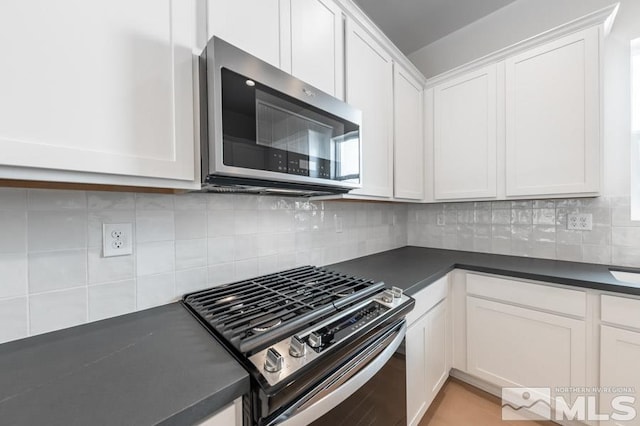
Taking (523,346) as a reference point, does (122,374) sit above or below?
above

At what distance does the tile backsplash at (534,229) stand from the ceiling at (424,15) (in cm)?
150

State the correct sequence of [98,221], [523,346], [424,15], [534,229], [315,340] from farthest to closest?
[424,15] < [534,229] < [523,346] < [98,221] < [315,340]

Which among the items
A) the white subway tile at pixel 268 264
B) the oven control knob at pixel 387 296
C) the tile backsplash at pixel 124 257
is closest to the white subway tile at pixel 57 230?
the tile backsplash at pixel 124 257

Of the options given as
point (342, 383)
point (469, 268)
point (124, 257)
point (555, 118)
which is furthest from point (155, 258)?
point (555, 118)

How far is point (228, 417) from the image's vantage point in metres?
0.57

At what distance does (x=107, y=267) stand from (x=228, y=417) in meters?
0.66

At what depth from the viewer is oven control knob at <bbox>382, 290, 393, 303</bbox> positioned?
1030 mm

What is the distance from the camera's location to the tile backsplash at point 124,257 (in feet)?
2.43

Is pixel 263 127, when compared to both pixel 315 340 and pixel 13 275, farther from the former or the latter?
pixel 13 275

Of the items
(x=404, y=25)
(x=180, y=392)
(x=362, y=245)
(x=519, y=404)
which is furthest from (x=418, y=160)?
(x=180, y=392)

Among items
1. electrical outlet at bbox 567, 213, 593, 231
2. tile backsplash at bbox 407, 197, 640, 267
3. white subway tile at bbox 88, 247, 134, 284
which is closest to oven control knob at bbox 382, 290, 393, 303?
white subway tile at bbox 88, 247, 134, 284

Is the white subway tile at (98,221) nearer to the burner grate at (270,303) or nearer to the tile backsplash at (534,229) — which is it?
the burner grate at (270,303)

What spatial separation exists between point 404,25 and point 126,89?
7.46 feet

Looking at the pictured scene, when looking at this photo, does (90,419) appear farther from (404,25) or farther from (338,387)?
(404,25)
